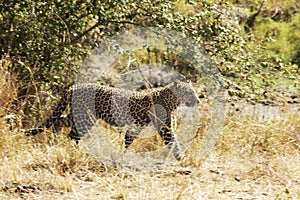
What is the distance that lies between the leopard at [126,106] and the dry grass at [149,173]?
281 mm

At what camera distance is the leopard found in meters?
5.21

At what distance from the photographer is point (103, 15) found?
6191 millimetres

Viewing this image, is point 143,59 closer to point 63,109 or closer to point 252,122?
point 252,122

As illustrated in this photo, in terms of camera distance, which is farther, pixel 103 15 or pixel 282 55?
pixel 282 55

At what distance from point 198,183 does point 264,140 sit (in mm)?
1413

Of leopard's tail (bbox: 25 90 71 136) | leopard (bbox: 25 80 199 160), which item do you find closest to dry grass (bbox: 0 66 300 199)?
leopard's tail (bbox: 25 90 71 136)

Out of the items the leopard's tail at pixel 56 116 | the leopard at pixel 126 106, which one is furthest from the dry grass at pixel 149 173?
the leopard at pixel 126 106

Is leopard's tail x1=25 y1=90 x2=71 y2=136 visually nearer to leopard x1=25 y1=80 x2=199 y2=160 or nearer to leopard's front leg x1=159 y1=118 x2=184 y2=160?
leopard x1=25 y1=80 x2=199 y2=160

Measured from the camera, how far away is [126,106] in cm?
529

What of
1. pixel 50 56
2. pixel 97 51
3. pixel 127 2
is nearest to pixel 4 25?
pixel 50 56

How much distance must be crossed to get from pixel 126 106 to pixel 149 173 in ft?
3.10

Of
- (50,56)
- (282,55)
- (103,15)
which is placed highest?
(103,15)

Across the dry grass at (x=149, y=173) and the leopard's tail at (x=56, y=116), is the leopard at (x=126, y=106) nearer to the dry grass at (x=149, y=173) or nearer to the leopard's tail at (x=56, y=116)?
the leopard's tail at (x=56, y=116)

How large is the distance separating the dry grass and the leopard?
0.92ft
